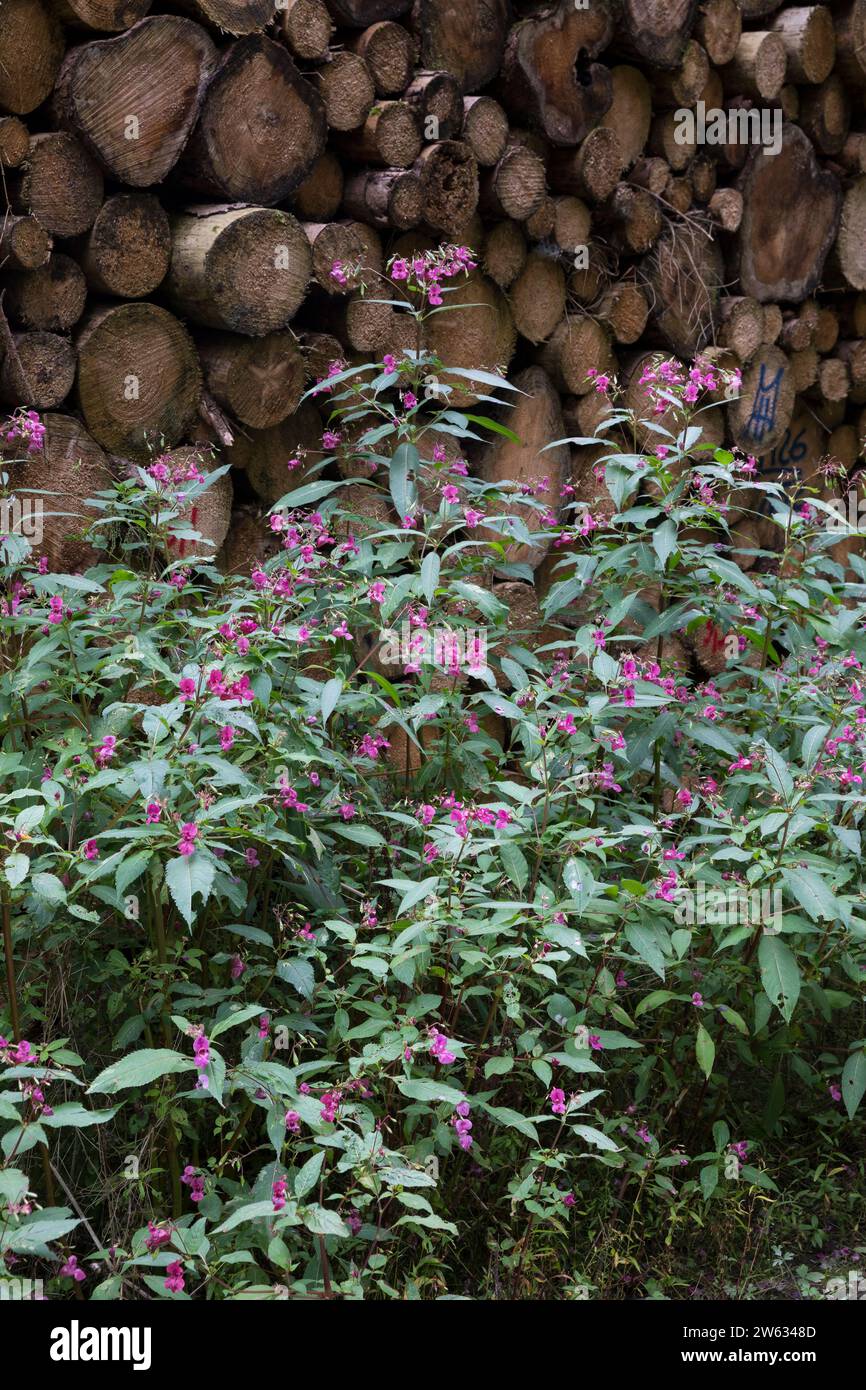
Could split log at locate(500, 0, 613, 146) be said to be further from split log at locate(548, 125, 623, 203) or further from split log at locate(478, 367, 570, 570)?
split log at locate(478, 367, 570, 570)

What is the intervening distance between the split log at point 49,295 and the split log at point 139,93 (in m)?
0.21

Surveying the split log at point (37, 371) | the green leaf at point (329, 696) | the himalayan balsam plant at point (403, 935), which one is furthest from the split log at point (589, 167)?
the green leaf at point (329, 696)

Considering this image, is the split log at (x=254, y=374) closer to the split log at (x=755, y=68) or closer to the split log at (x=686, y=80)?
the split log at (x=686, y=80)

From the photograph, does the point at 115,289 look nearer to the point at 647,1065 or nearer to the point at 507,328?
the point at 507,328

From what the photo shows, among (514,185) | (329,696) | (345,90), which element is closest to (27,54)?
(345,90)

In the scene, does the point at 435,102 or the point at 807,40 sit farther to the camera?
the point at 807,40

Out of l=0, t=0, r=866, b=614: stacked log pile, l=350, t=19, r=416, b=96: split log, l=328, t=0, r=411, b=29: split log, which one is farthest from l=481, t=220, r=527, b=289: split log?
l=328, t=0, r=411, b=29: split log

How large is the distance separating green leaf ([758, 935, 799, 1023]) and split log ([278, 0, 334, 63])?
Answer: 205 cm

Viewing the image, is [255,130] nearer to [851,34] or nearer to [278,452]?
[278,452]

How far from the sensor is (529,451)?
3.58 m

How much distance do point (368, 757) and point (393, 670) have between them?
3.39 ft

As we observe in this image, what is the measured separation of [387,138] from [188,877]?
2020 mm

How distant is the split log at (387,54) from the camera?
3.04 m

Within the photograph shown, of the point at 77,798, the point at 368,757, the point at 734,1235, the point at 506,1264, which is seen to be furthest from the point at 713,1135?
the point at 77,798
